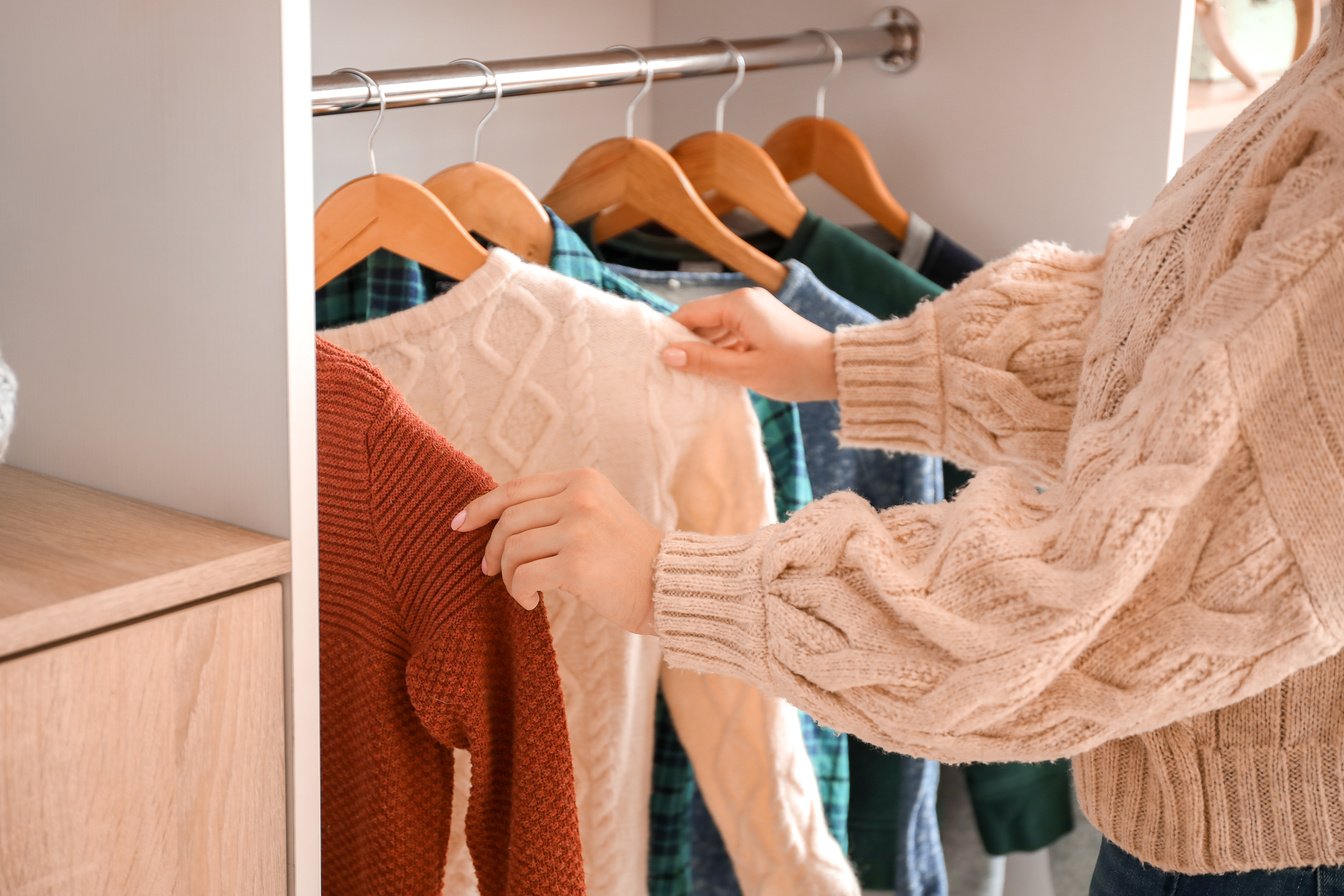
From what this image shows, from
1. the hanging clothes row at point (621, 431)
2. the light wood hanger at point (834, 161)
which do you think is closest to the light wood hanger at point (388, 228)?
the hanging clothes row at point (621, 431)

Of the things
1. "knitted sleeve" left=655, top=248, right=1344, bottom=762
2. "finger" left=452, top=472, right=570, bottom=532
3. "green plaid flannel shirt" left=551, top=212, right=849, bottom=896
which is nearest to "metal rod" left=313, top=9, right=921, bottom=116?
"green plaid flannel shirt" left=551, top=212, right=849, bottom=896

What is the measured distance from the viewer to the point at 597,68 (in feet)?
3.57

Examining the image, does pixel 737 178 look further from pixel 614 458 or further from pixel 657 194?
pixel 614 458

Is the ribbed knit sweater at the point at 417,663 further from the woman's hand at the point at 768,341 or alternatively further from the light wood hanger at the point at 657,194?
the light wood hanger at the point at 657,194

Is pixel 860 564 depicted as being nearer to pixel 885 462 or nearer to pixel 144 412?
pixel 144 412

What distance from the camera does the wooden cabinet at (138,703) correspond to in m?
0.51

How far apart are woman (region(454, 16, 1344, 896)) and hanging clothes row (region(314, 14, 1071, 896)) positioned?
180 mm

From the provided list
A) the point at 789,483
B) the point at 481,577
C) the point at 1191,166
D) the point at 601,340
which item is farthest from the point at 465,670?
the point at 1191,166

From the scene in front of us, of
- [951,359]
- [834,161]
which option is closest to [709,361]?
[951,359]

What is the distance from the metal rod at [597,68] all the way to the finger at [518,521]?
352 millimetres

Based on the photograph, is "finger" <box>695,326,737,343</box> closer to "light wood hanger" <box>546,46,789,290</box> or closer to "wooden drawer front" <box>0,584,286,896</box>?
"light wood hanger" <box>546,46,789,290</box>

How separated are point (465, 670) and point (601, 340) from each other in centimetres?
28

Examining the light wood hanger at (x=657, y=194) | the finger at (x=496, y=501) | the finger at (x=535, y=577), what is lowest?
the finger at (x=535, y=577)

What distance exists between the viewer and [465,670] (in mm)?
716
